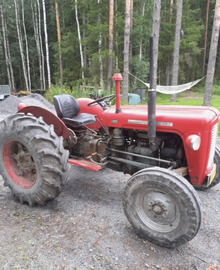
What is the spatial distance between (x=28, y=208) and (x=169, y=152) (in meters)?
1.63

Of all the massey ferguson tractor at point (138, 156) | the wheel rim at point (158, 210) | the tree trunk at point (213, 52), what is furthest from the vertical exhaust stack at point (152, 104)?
the tree trunk at point (213, 52)

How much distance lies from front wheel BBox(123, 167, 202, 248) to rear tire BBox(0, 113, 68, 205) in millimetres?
792

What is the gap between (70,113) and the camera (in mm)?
3215

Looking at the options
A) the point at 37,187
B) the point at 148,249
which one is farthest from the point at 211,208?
the point at 37,187

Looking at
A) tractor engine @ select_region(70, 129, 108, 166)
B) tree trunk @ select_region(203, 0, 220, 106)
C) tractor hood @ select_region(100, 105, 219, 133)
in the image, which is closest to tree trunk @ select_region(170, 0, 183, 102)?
tree trunk @ select_region(203, 0, 220, 106)

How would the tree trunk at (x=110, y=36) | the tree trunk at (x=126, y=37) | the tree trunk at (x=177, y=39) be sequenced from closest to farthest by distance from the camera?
1. the tree trunk at (x=126, y=37)
2. the tree trunk at (x=177, y=39)
3. the tree trunk at (x=110, y=36)

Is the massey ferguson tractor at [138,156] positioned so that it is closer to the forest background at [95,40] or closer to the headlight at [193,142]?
the headlight at [193,142]

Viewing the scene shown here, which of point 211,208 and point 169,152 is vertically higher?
point 169,152

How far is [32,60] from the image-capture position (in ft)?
71.5

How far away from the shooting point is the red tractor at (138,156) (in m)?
1.88

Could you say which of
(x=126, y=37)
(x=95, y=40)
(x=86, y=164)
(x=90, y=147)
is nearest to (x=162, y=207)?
(x=86, y=164)

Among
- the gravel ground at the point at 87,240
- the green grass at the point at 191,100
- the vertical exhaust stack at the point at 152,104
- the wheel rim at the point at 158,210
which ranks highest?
the vertical exhaust stack at the point at 152,104

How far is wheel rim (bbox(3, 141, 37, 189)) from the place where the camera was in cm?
260

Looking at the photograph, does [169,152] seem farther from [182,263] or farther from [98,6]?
[98,6]
